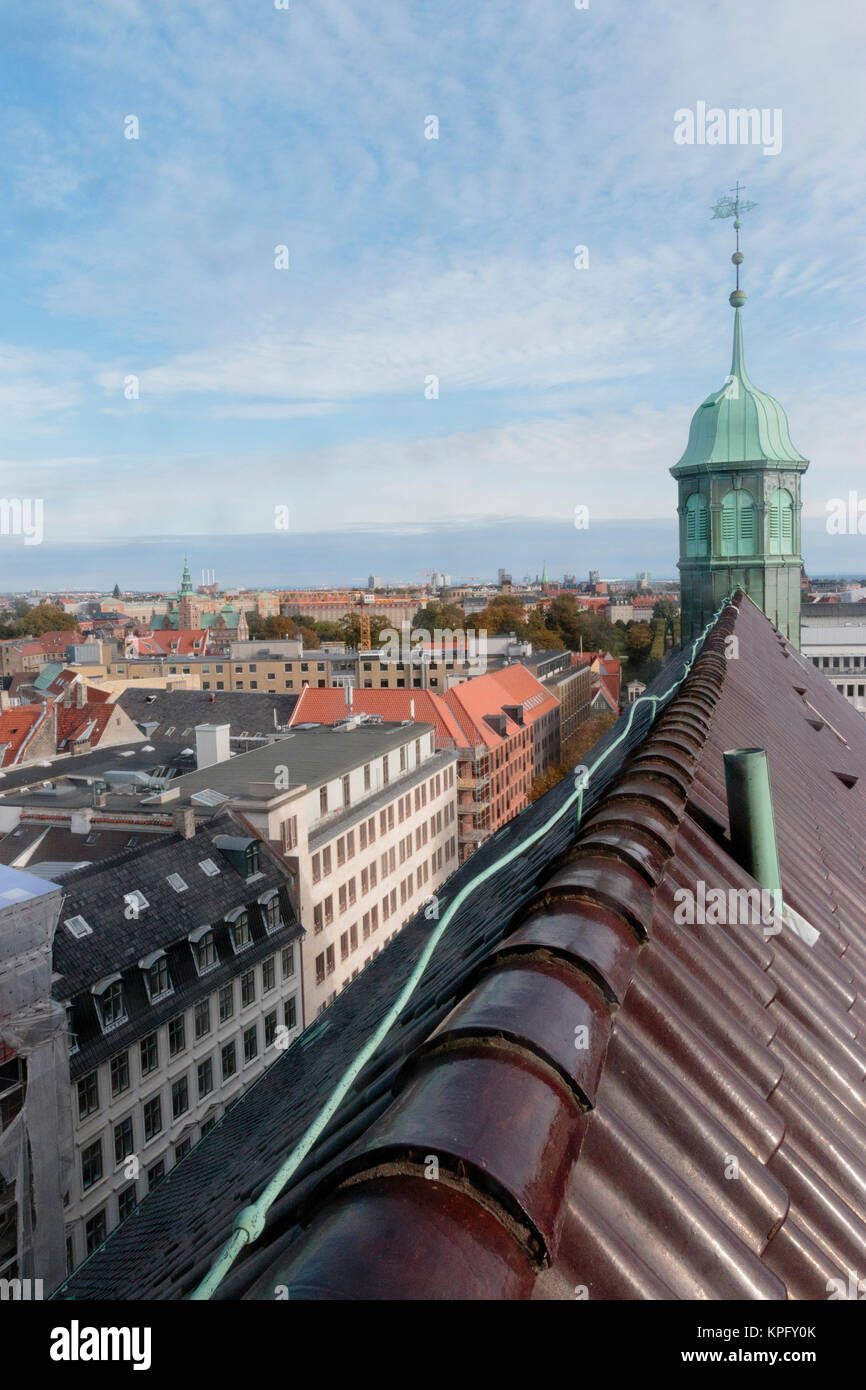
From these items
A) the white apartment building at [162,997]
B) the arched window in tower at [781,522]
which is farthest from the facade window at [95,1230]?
the arched window in tower at [781,522]

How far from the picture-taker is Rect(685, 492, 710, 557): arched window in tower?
18953mm

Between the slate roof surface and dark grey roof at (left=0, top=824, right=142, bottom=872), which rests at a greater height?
the slate roof surface

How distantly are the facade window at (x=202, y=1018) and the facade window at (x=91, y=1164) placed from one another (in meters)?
3.32

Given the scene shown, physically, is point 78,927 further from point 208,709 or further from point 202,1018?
point 208,709

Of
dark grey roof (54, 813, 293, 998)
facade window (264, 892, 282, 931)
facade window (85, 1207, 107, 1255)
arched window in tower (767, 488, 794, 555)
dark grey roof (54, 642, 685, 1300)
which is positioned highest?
arched window in tower (767, 488, 794, 555)

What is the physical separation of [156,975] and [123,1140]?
2.99m

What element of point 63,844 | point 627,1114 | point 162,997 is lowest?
point 162,997

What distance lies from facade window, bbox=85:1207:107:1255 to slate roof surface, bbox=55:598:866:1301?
1409 centimetres

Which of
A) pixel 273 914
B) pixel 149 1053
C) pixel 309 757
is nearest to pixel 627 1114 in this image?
pixel 149 1053

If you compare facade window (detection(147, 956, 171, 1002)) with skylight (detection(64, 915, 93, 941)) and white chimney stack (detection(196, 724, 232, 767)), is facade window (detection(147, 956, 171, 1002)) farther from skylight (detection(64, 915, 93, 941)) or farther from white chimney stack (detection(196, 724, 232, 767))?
white chimney stack (detection(196, 724, 232, 767))

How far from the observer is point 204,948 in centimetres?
2089

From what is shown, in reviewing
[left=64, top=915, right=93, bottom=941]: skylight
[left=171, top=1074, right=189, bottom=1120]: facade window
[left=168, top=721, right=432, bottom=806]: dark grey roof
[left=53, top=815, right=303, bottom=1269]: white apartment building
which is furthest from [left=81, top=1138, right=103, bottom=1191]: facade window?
[left=168, top=721, right=432, bottom=806]: dark grey roof

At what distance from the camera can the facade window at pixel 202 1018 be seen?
20344mm
